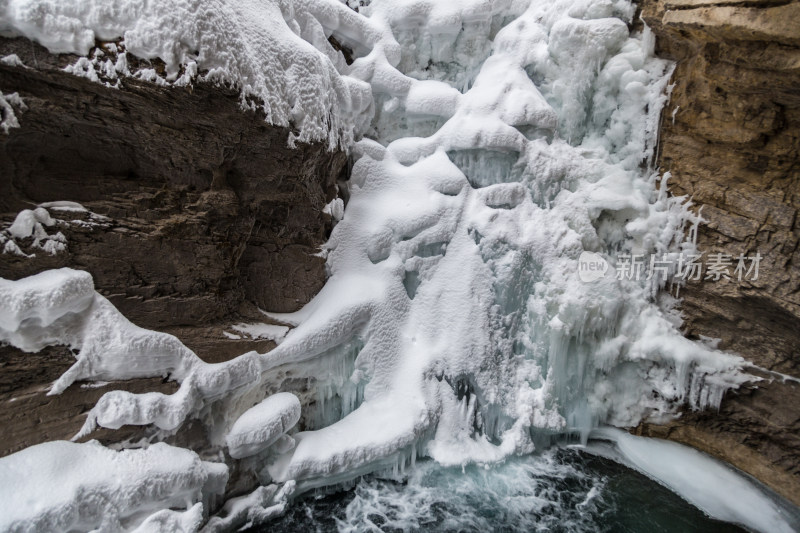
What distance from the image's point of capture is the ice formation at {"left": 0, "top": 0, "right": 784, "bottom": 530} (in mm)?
4789

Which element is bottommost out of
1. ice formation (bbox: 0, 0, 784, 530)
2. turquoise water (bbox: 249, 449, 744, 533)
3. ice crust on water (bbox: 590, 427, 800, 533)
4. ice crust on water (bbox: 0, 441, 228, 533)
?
turquoise water (bbox: 249, 449, 744, 533)

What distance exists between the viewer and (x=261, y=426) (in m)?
4.68

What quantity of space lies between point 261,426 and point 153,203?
2.53 meters

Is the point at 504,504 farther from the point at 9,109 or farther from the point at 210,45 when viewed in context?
the point at 9,109

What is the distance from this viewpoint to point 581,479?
586cm

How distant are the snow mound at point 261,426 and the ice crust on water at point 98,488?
1.30ft

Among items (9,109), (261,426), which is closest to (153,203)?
(9,109)

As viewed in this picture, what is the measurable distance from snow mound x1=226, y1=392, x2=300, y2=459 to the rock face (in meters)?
5.04

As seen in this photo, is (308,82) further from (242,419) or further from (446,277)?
(242,419)

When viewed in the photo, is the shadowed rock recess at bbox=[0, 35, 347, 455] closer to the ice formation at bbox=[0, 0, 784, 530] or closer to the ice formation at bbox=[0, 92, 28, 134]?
the ice formation at bbox=[0, 92, 28, 134]

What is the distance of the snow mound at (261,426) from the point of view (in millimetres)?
4637

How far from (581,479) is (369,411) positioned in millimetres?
2946

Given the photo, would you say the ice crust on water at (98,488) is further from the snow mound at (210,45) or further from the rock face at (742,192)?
the rock face at (742,192)

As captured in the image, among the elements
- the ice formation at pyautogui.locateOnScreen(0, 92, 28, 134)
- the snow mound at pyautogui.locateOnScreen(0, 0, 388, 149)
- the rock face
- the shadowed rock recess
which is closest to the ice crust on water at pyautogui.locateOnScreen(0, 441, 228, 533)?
the shadowed rock recess
